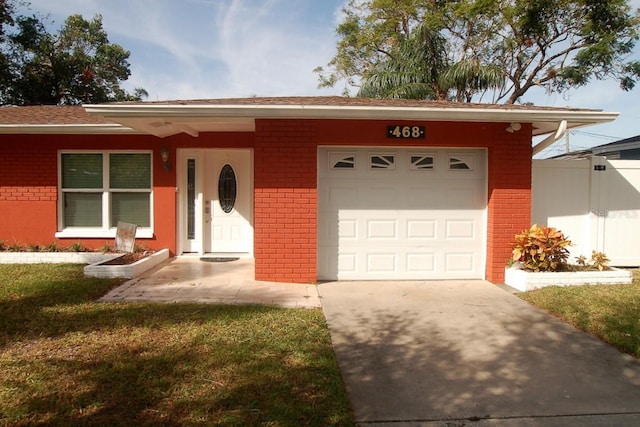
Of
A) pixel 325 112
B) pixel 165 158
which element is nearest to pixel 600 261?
pixel 325 112

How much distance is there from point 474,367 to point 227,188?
6509 mm

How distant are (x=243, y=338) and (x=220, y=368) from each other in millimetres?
699

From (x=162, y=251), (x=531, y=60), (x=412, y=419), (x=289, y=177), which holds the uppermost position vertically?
(x=531, y=60)

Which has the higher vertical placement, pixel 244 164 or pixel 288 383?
pixel 244 164

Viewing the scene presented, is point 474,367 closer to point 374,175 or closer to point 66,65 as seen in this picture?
point 374,175

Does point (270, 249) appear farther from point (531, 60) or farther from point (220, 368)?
point (531, 60)

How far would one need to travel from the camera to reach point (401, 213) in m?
7.30

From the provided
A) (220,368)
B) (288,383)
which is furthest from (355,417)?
(220,368)

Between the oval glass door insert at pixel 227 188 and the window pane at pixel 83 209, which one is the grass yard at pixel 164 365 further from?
the oval glass door insert at pixel 227 188

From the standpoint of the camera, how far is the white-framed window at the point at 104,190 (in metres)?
8.97

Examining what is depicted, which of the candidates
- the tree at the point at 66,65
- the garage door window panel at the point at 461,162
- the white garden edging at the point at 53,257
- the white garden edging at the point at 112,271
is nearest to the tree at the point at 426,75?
the garage door window panel at the point at 461,162

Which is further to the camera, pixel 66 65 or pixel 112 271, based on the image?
pixel 66 65

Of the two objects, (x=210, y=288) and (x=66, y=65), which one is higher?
(x=66, y=65)

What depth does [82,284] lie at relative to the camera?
643cm
